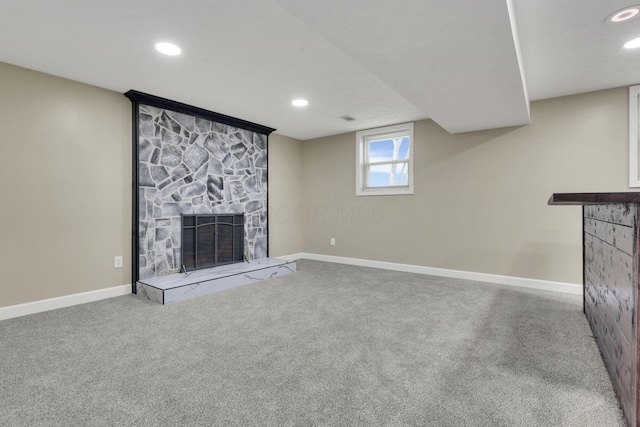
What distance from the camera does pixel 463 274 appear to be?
407 cm

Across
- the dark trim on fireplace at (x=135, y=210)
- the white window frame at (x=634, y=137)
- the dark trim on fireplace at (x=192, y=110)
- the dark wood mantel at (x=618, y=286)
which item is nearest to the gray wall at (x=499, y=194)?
the white window frame at (x=634, y=137)

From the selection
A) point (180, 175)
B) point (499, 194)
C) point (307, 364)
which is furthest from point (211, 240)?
point (499, 194)

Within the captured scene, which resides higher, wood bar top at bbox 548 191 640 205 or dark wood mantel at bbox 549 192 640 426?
wood bar top at bbox 548 191 640 205

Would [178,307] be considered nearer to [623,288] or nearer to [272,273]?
[272,273]

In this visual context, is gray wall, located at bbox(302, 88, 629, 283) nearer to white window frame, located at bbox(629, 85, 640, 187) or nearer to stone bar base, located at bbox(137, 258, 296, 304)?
white window frame, located at bbox(629, 85, 640, 187)

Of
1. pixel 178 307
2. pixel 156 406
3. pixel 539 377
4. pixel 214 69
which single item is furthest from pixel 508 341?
pixel 214 69

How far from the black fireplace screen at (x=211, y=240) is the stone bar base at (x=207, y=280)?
148mm

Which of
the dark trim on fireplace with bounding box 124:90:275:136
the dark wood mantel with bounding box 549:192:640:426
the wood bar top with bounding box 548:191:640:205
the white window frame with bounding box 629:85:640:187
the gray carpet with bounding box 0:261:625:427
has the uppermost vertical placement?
the dark trim on fireplace with bounding box 124:90:275:136

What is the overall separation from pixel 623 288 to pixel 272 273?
136 inches

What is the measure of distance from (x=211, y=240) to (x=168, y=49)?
2421 millimetres

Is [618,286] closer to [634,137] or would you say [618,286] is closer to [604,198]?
[604,198]

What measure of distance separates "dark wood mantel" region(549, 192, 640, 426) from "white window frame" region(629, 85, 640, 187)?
138 cm

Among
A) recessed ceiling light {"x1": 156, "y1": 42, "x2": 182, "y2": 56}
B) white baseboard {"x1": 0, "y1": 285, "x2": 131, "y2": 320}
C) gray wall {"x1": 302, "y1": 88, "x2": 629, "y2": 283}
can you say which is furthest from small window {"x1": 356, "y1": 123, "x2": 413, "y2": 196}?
white baseboard {"x1": 0, "y1": 285, "x2": 131, "y2": 320}

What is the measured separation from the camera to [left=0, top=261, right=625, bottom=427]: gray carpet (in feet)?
4.69
